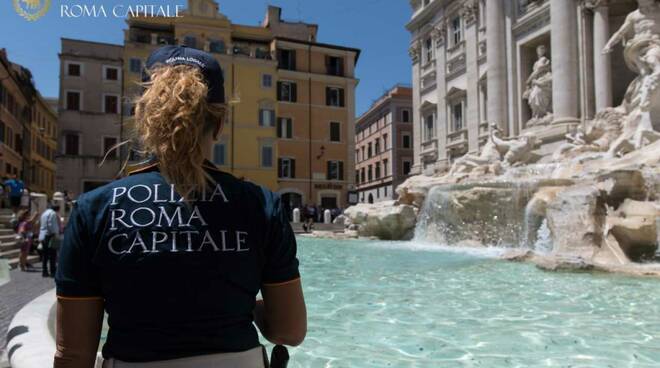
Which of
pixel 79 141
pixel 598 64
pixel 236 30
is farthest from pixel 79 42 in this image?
pixel 598 64

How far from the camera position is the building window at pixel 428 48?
29.8m

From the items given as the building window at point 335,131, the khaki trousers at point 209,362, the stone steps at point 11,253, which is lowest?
the stone steps at point 11,253

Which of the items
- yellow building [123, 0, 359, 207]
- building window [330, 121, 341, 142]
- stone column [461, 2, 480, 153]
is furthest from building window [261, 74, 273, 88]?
stone column [461, 2, 480, 153]

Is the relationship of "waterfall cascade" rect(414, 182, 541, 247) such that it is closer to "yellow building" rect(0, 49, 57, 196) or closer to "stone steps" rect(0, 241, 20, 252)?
"stone steps" rect(0, 241, 20, 252)

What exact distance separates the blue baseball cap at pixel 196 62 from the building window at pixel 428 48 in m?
29.9

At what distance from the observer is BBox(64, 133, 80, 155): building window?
3228 cm

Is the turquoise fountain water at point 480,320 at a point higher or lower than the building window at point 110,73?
lower

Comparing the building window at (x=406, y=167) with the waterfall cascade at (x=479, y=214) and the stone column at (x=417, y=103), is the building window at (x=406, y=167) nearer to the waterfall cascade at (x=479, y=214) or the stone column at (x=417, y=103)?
the stone column at (x=417, y=103)

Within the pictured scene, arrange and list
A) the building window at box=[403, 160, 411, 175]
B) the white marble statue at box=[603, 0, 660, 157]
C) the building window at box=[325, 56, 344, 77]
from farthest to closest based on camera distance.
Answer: the building window at box=[403, 160, 411, 175] → the building window at box=[325, 56, 344, 77] → the white marble statue at box=[603, 0, 660, 157]

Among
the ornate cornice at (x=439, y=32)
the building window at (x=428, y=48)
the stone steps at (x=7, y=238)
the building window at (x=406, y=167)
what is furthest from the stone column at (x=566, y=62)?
the building window at (x=406, y=167)

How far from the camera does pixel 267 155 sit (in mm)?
36031

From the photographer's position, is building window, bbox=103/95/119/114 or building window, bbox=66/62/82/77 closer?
building window, bbox=66/62/82/77

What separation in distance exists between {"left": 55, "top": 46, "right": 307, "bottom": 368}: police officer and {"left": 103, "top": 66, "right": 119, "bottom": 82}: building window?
3607 cm

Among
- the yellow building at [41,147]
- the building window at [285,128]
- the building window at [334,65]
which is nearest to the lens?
the building window at [285,128]
